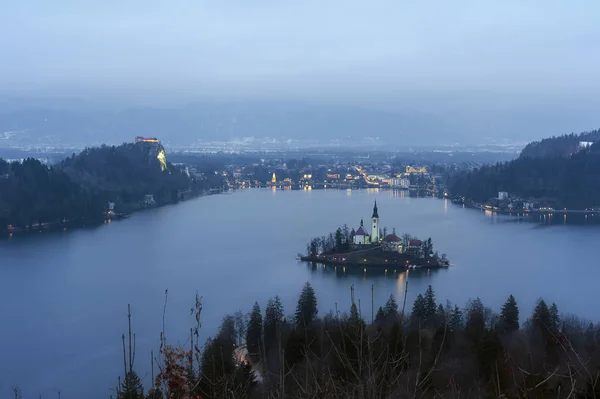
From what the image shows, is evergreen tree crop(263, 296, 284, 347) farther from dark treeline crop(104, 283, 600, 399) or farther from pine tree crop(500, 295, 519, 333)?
pine tree crop(500, 295, 519, 333)

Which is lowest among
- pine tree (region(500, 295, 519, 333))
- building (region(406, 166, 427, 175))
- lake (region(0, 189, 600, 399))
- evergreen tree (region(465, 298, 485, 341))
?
lake (region(0, 189, 600, 399))

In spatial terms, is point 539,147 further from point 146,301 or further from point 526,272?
point 146,301

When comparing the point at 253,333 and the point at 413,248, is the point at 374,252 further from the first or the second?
the point at 253,333

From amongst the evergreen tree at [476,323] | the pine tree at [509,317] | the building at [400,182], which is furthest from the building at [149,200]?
the pine tree at [509,317]

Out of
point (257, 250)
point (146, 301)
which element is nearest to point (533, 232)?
point (257, 250)

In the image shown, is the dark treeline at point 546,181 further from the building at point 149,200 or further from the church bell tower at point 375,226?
the building at point 149,200

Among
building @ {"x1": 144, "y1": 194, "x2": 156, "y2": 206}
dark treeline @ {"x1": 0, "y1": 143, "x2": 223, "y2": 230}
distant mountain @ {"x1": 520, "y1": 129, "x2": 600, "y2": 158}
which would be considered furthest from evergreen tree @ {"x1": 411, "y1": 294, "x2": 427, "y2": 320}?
distant mountain @ {"x1": 520, "y1": 129, "x2": 600, "y2": 158}
